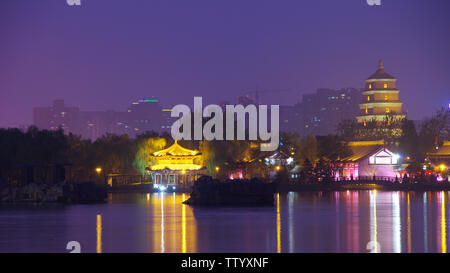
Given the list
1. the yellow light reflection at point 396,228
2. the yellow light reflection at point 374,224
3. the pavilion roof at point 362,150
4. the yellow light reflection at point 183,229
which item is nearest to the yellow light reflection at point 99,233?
the yellow light reflection at point 183,229

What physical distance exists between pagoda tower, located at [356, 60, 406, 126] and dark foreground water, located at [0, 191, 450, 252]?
72.1 meters

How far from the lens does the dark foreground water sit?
30594 mm

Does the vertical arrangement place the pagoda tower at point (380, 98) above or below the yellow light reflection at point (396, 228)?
above

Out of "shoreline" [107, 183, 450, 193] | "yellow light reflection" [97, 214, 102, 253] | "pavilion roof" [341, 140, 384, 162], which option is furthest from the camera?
"pavilion roof" [341, 140, 384, 162]

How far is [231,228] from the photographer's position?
124 feet

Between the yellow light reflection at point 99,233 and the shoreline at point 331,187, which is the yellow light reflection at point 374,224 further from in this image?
the shoreline at point 331,187

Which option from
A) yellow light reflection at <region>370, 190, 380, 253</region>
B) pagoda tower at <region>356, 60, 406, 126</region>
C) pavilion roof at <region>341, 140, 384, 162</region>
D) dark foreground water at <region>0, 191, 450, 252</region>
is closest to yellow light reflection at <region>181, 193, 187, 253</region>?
dark foreground water at <region>0, 191, 450, 252</region>

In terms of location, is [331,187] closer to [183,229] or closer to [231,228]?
[231,228]

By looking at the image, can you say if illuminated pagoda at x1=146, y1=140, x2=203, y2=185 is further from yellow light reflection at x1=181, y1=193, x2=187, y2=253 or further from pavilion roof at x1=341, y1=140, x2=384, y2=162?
yellow light reflection at x1=181, y1=193, x2=187, y2=253

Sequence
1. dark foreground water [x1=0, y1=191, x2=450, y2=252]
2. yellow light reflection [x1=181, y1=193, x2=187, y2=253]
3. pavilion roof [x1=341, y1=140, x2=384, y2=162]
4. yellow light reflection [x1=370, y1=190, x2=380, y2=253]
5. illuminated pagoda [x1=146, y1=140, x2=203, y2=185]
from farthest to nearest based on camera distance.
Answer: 1. pavilion roof [x1=341, y1=140, x2=384, y2=162]
2. illuminated pagoda [x1=146, y1=140, x2=203, y2=185]
3. dark foreground water [x1=0, y1=191, x2=450, y2=252]
4. yellow light reflection [x1=181, y1=193, x2=187, y2=253]
5. yellow light reflection [x1=370, y1=190, x2=380, y2=253]

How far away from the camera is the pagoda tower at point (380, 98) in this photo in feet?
410

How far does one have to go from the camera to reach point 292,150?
9106 centimetres

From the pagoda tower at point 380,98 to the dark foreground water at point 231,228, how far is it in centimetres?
7209
